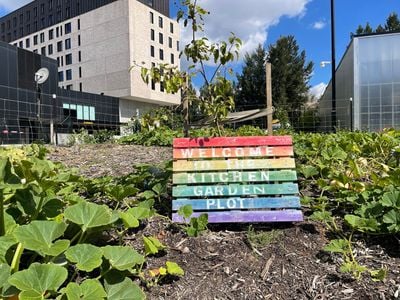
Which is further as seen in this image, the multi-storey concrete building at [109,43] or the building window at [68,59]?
the building window at [68,59]

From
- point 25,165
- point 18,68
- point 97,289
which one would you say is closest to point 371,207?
point 97,289

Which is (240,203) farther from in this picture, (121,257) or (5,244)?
(5,244)

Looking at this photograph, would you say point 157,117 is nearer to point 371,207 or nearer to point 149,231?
point 149,231

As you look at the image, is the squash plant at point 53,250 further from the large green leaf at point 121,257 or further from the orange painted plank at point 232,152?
the orange painted plank at point 232,152

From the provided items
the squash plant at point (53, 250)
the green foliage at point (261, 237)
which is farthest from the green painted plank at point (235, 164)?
the squash plant at point (53, 250)

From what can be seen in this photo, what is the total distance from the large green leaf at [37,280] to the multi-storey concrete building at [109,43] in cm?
4266

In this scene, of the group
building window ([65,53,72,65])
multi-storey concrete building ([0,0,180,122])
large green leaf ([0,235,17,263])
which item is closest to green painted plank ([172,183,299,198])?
large green leaf ([0,235,17,263])

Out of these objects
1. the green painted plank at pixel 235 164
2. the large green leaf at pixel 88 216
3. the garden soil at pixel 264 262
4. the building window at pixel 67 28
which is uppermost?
the building window at pixel 67 28

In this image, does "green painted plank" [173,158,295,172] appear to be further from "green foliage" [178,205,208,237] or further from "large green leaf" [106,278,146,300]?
"large green leaf" [106,278,146,300]

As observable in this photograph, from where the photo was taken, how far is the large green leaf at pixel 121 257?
1878 mm

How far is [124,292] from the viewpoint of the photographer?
5.94 ft

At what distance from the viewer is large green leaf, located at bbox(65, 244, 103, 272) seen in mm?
1788

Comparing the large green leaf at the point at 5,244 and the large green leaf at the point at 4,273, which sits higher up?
the large green leaf at the point at 5,244

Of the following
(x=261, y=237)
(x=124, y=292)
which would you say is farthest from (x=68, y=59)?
(x=124, y=292)
